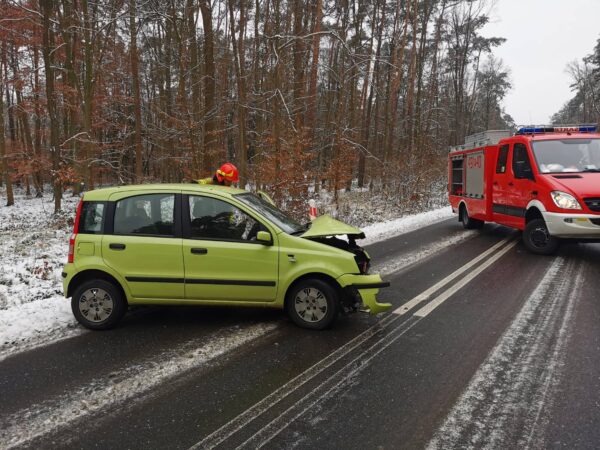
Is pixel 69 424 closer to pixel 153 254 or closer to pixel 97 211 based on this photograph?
pixel 153 254

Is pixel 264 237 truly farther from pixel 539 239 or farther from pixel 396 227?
pixel 396 227

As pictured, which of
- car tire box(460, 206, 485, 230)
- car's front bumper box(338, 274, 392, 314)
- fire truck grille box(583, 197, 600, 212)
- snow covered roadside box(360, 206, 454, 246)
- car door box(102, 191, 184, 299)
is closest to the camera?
car's front bumper box(338, 274, 392, 314)

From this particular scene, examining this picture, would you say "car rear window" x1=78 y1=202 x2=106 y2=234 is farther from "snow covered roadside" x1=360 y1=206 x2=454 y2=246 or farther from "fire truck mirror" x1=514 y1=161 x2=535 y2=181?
"fire truck mirror" x1=514 y1=161 x2=535 y2=181

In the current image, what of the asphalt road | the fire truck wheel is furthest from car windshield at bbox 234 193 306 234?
the fire truck wheel

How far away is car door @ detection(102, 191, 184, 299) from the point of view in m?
4.73

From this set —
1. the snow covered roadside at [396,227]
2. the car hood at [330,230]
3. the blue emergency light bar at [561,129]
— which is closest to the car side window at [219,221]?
the car hood at [330,230]

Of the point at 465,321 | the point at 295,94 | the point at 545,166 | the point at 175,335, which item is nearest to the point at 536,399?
the point at 465,321

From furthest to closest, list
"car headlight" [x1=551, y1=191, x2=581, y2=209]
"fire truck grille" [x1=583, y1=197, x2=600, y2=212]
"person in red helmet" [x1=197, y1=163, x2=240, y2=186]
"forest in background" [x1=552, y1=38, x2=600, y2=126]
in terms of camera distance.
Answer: "forest in background" [x1=552, y1=38, x2=600, y2=126] → "car headlight" [x1=551, y1=191, x2=581, y2=209] → "fire truck grille" [x1=583, y1=197, x2=600, y2=212] → "person in red helmet" [x1=197, y1=163, x2=240, y2=186]

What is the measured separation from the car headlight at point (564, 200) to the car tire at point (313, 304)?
18.8 feet

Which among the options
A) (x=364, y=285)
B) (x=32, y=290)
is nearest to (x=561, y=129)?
(x=364, y=285)

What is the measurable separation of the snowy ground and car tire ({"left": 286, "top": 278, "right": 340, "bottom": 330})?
2.50m

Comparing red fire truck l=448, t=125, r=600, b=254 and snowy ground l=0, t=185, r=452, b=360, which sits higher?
red fire truck l=448, t=125, r=600, b=254

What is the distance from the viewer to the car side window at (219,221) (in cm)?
478

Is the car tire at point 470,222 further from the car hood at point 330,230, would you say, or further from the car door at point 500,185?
the car hood at point 330,230
